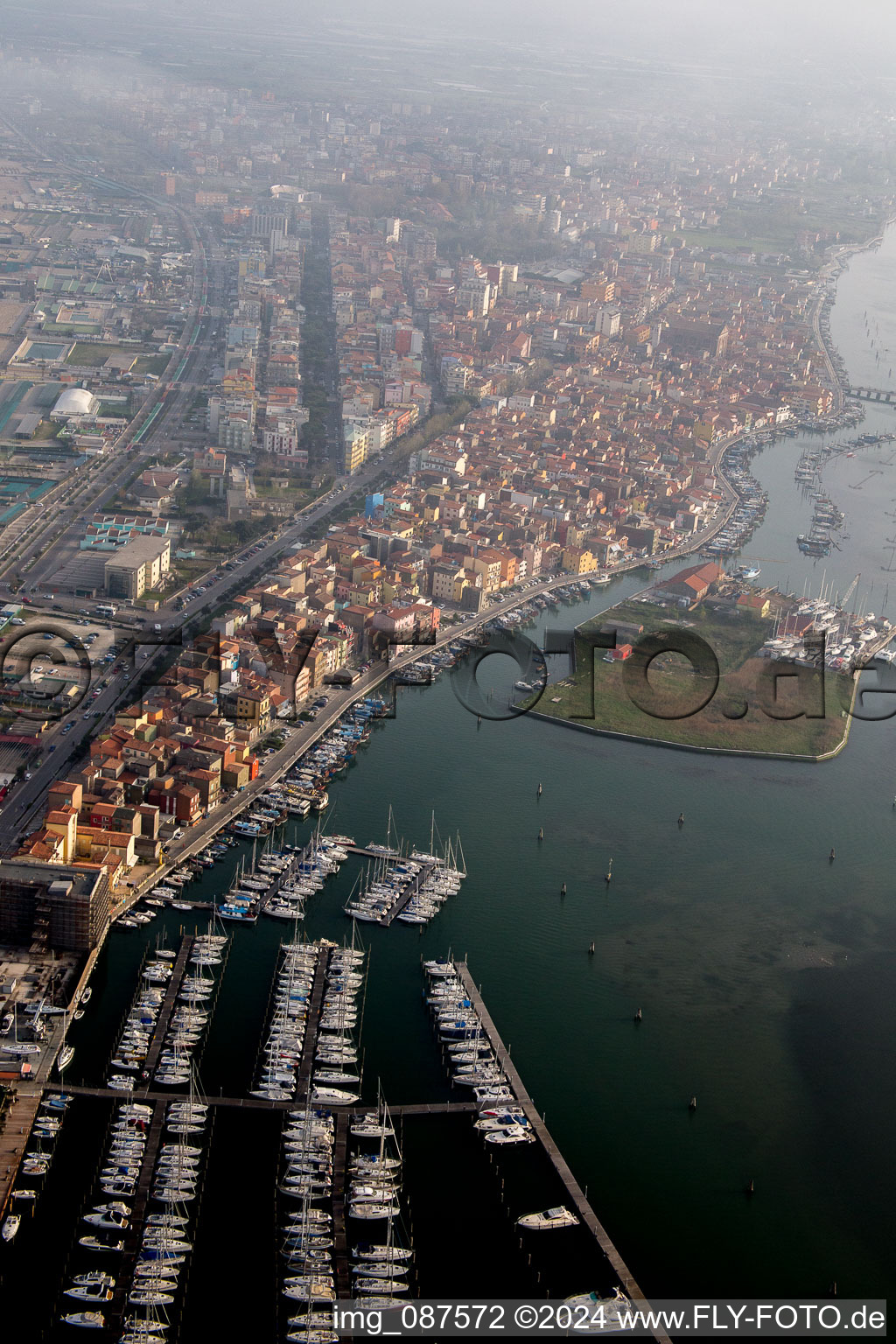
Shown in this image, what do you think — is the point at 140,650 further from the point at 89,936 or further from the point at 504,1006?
the point at 504,1006

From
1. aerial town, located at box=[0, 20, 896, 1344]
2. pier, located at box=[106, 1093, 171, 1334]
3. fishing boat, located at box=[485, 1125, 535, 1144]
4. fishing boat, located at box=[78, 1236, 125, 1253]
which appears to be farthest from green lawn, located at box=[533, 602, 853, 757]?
fishing boat, located at box=[78, 1236, 125, 1253]

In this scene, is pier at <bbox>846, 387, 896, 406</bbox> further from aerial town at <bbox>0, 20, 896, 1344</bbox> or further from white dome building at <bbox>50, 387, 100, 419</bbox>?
white dome building at <bbox>50, 387, 100, 419</bbox>

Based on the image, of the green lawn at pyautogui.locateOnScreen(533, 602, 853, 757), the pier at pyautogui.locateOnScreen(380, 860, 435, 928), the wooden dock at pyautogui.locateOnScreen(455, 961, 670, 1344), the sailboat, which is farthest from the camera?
the green lawn at pyautogui.locateOnScreen(533, 602, 853, 757)

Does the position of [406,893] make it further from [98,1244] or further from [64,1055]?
[98,1244]

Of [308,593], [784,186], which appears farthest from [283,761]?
[784,186]

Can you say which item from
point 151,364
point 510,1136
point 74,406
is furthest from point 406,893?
point 151,364

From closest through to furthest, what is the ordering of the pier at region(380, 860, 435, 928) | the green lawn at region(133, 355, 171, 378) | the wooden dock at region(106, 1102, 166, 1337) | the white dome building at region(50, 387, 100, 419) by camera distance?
1. the wooden dock at region(106, 1102, 166, 1337)
2. the pier at region(380, 860, 435, 928)
3. the white dome building at region(50, 387, 100, 419)
4. the green lawn at region(133, 355, 171, 378)

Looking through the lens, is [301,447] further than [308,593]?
Yes
